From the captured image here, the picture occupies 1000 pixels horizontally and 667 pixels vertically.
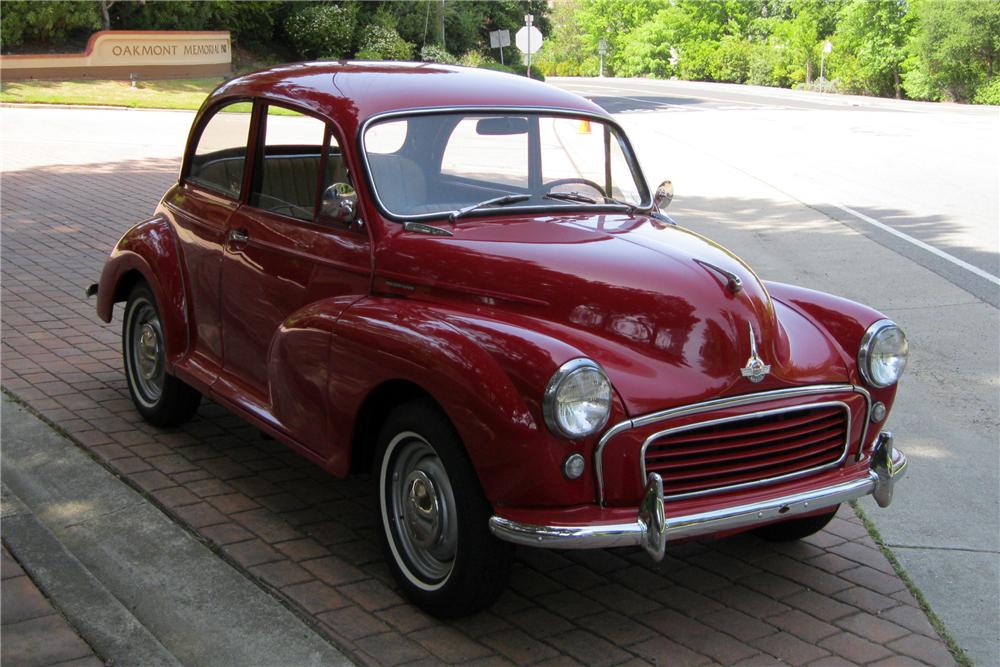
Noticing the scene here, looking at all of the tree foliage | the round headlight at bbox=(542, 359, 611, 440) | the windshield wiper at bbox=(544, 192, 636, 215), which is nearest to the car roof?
the windshield wiper at bbox=(544, 192, 636, 215)

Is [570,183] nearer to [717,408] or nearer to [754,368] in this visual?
[754,368]

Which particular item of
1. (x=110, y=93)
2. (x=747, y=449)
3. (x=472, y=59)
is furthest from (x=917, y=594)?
(x=472, y=59)

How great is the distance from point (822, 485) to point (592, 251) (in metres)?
1.18

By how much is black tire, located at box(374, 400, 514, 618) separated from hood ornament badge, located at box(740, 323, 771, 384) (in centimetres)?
100

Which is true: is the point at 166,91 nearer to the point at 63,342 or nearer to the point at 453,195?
the point at 63,342

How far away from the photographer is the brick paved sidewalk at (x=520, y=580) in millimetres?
3697

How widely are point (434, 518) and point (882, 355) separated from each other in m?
1.79

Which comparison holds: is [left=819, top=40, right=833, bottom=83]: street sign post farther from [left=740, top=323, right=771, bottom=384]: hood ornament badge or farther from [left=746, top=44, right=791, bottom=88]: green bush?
[left=740, top=323, right=771, bottom=384]: hood ornament badge

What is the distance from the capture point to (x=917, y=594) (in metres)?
4.18

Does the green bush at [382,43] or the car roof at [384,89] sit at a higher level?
the green bush at [382,43]

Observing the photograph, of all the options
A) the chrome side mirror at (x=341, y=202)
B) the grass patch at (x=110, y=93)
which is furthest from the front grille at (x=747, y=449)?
the grass patch at (x=110, y=93)

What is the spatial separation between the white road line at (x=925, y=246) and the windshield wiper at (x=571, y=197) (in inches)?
250

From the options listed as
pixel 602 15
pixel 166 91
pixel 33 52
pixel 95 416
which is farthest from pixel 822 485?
pixel 602 15

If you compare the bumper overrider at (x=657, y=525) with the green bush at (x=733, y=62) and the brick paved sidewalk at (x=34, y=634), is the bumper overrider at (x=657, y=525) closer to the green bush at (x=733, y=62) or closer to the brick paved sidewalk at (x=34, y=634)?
the brick paved sidewalk at (x=34, y=634)
